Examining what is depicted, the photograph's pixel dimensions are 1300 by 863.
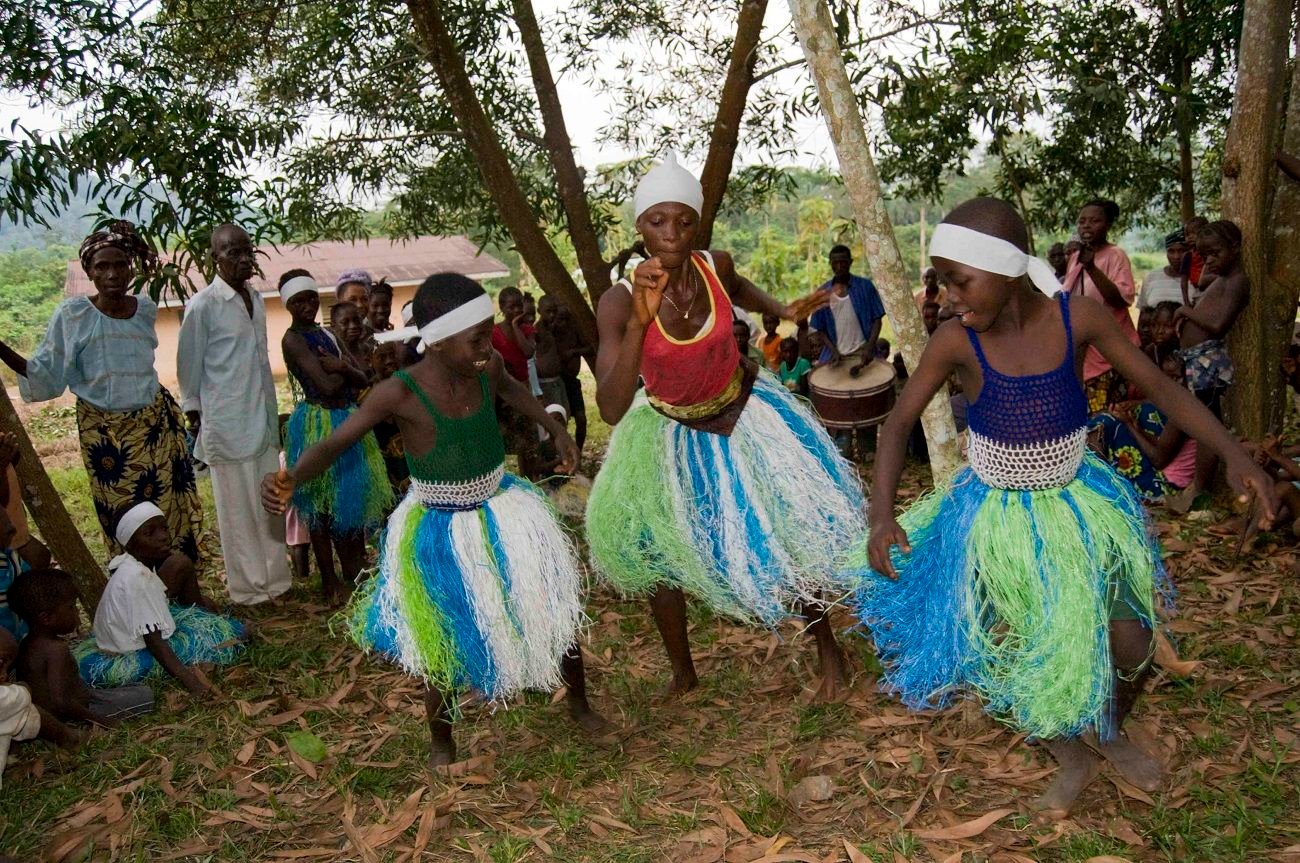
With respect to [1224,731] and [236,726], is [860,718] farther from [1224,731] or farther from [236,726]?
[236,726]

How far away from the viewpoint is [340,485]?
5324 millimetres

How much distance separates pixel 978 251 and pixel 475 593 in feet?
6.04

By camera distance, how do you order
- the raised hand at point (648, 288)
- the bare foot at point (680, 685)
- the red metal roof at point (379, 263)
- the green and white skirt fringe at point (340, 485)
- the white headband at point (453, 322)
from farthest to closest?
the red metal roof at point (379, 263) → the green and white skirt fringe at point (340, 485) → the bare foot at point (680, 685) → the white headband at point (453, 322) → the raised hand at point (648, 288)

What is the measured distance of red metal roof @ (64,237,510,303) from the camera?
20.1 m

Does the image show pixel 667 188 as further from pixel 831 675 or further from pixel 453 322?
pixel 831 675

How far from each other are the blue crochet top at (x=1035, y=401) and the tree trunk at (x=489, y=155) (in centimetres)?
428

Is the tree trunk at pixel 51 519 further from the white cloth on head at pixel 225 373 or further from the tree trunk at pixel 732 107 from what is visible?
the tree trunk at pixel 732 107

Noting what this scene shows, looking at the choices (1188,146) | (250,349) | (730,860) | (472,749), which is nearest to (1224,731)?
(730,860)

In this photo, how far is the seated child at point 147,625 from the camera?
4.45 meters

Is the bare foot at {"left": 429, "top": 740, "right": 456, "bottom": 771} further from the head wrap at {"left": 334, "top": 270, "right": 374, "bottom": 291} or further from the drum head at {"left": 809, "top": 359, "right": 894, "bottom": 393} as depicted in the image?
the drum head at {"left": 809, "top": 359, "right": 894, "bottom": 393}

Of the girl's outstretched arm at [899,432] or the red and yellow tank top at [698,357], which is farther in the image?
the red and yellow tank top at [698,357]

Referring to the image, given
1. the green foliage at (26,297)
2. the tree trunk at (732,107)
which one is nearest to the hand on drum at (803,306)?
the tree trunk at (732,107)

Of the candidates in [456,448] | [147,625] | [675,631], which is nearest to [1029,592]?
[675,631]

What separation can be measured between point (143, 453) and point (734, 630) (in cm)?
295
